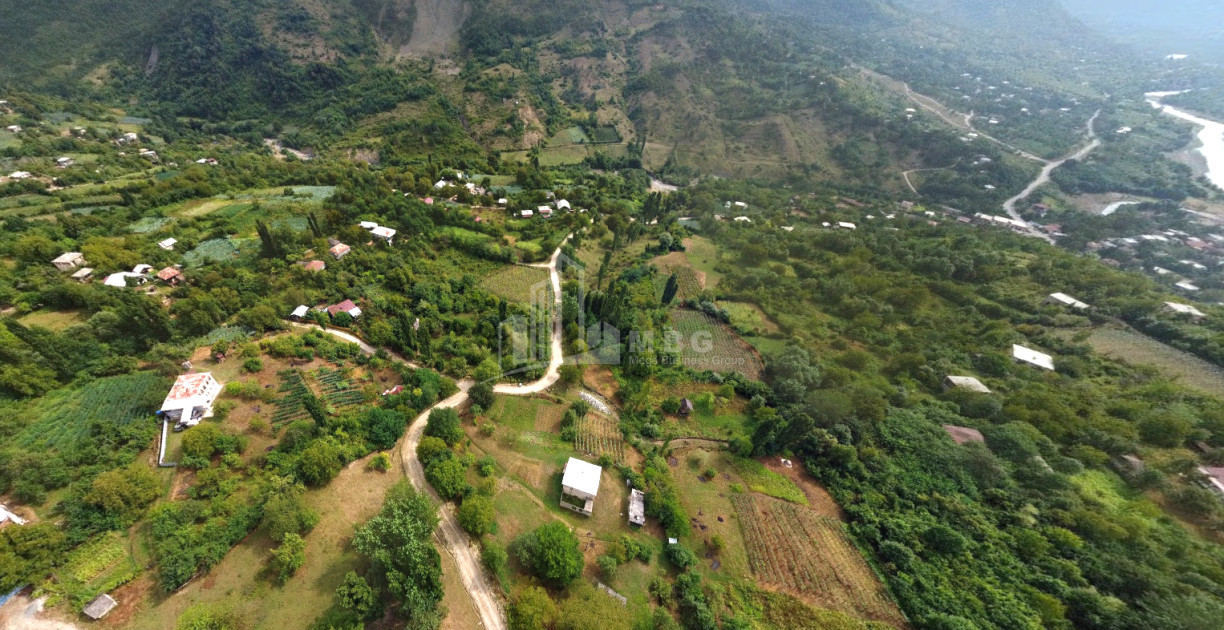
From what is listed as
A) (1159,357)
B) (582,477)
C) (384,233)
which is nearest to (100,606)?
(582,477)

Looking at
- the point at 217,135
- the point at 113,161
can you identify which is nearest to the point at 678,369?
the point at 113,161

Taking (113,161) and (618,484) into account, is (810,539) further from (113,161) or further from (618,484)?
(113,161)

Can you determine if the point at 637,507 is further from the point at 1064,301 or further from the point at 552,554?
the point at 1064,301

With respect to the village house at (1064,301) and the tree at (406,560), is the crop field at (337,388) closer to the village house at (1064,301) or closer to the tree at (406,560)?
the tree at (406,560)

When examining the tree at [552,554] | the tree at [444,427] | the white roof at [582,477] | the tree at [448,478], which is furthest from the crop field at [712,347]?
the tree at [448,478]

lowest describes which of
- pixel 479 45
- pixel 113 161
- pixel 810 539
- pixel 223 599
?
pixel 810 539

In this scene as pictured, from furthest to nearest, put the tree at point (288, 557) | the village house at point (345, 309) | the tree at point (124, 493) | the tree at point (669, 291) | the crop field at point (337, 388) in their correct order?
the tree at point (669, 291), the village house at point (345, 309), the crop field at point (337, 388), the tree at point (124, 493), the tree at point (288, 557)

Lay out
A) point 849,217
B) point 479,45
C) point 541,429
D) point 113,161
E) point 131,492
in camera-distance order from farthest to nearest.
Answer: point 479,45 < point 849,217 < point 113,161 < point 541,429 < point 131,492
